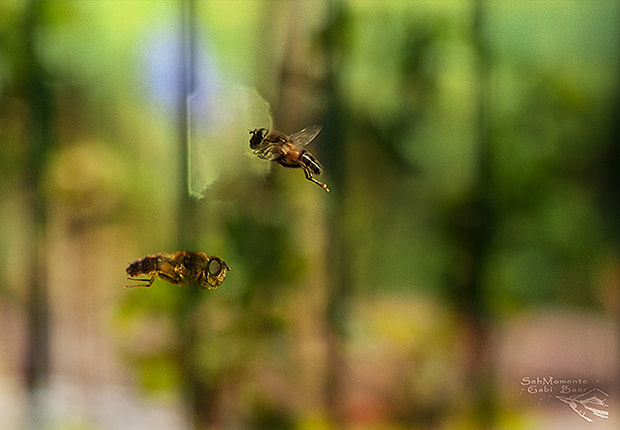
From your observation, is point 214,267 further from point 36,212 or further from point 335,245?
point 36,212

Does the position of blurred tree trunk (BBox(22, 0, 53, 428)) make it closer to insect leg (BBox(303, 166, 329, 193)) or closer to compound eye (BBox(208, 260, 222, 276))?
compound eye (BBox(208, 260, 222, 276))

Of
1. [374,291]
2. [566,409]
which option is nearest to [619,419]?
[566,409]
